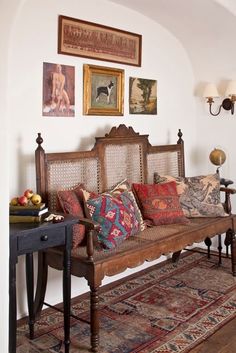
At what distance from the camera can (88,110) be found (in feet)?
11.7

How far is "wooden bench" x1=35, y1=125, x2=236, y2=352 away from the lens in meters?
2.71

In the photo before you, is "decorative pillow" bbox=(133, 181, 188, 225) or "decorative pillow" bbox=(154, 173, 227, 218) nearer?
"decorative pillow" bbox=(133, 181, 188, 225)

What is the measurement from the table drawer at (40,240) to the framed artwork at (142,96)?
5.90 ft

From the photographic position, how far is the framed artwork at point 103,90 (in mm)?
3545

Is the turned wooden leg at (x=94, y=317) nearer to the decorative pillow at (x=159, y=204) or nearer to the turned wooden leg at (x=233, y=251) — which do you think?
the decorative pillow at (x=159, y=204)

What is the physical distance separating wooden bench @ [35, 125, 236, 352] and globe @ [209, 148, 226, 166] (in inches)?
12.5

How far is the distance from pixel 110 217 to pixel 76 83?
1185 mm

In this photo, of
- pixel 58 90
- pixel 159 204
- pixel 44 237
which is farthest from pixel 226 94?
pixel 44 237

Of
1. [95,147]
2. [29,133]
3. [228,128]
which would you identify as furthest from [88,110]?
[228,128]

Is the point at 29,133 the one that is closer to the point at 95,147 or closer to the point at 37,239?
the point at 95,147

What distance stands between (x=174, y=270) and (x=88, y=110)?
175 centimetres

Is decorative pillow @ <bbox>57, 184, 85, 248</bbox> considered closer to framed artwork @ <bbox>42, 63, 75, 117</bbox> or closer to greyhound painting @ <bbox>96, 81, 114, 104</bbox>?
framed artwork @ <bbox>42, 63, 75, 117</bbox>

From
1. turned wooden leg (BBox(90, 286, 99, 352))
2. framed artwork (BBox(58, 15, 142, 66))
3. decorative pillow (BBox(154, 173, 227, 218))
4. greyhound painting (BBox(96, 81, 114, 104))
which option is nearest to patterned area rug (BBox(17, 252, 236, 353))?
turned wooden leg (BBox(90, 286, 99, 352))

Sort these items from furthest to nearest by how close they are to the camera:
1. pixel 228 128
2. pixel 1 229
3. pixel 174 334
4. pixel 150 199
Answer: pixel 228 128 → pixel 150 199 → pixel 174 334 → pixel 1 229
